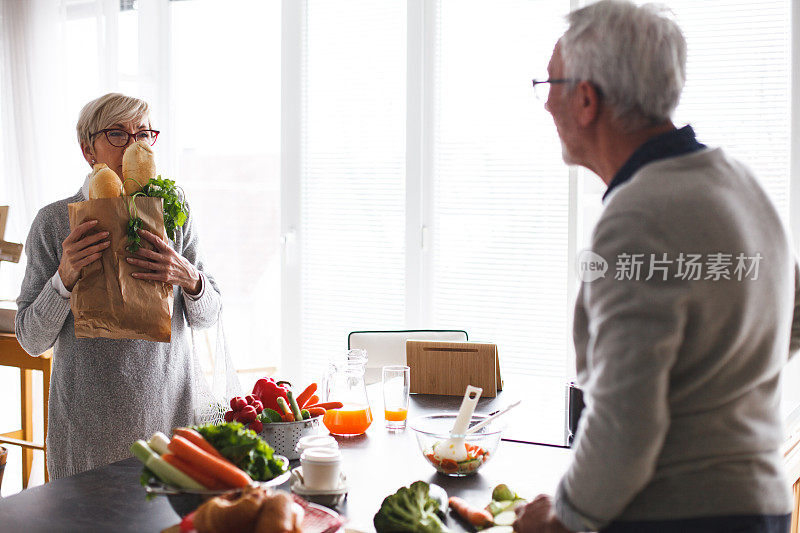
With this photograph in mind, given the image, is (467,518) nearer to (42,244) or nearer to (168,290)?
(168,290)

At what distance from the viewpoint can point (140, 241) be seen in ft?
5.97

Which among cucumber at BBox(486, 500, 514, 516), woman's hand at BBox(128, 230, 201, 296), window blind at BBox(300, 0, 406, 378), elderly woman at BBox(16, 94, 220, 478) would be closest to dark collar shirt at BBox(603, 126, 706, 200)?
cucumber at BBox(486, 500, 514, 516)

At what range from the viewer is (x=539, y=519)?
1.10 metres

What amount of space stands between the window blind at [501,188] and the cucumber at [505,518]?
6.83ft

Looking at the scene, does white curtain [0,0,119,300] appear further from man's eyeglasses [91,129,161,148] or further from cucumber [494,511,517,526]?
cucumber [494,511,517,526]

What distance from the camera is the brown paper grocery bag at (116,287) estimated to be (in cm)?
181

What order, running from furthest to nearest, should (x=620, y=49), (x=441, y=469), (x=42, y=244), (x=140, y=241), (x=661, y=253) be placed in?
(x=42, y=244) < (x=140, y=241) < (x=441, y=469) < (x=620, y=49) < (x=661, y=253)

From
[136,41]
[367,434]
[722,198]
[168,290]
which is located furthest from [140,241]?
[136,41]

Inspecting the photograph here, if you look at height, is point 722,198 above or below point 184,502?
above

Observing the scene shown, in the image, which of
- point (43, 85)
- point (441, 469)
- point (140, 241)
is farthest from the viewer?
point (43, 85)

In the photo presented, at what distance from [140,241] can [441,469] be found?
0.88 m

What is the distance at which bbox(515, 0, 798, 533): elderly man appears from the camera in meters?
0.96

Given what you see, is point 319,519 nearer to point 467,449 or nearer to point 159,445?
point 159,445

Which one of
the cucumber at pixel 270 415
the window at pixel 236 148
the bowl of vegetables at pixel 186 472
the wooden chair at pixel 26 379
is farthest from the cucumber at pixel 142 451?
the window at pixel 236 148
